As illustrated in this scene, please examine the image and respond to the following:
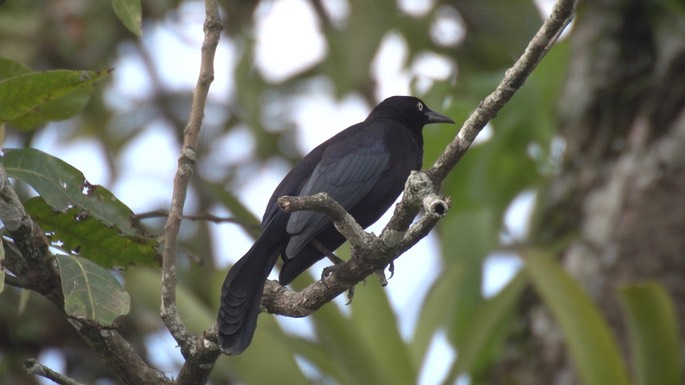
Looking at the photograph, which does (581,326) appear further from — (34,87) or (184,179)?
(34,87)

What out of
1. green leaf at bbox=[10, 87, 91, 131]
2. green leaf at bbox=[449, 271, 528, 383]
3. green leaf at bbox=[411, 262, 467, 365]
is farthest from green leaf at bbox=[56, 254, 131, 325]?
green leaf at bbox=[411, 262, 467, 365]

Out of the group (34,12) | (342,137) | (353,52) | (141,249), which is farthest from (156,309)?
(34,12)

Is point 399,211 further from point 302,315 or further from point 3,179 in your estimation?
point 3,179

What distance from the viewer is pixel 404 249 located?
2947 millimetres

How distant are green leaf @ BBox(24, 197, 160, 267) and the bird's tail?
0.86ft

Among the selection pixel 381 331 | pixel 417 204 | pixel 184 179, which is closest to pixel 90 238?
pixel 184 179

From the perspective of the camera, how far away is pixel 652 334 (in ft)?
14.6

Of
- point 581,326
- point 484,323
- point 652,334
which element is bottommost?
point 652,334

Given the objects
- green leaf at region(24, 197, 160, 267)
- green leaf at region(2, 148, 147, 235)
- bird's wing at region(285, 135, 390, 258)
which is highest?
bird's wing at region(285, 135, 390, 258)

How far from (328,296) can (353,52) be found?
4.60 m

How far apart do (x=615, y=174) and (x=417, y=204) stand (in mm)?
3863

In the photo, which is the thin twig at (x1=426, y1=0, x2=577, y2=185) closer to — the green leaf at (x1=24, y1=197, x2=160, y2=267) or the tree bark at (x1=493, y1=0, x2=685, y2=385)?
the green leaf at (x1=24, y1=197, x2=160, y2=267)

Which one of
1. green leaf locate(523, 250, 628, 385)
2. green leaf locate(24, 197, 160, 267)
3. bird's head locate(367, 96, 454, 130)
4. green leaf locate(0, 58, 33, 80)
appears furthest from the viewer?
bird's head locate(367, 96, 454, 130)

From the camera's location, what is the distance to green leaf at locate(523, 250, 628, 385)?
4.52m
